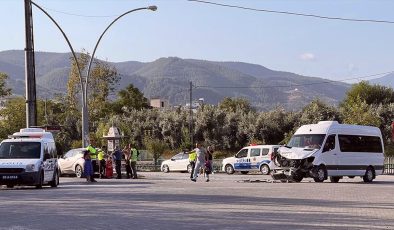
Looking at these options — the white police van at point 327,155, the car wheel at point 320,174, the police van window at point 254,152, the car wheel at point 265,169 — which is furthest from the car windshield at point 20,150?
the police van window at point 254,152

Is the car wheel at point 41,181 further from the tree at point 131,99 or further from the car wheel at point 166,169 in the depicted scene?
the tree at point 131,99

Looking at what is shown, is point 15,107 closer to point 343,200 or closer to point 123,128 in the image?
Answer: point 123,128

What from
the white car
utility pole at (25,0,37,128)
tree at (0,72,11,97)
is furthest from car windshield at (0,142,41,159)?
tree at (0,72,11,97)

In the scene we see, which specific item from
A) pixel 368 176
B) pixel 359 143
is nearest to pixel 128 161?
pixel 359 143

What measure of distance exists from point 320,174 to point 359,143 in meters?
3.19

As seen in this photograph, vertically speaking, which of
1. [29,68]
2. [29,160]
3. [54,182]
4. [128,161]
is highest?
[29,68]

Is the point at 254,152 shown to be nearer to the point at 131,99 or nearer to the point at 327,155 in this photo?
the point at 327,155

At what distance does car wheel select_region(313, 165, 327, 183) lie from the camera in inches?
1205

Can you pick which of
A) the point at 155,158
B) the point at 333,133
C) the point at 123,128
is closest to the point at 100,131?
the point at 123,128

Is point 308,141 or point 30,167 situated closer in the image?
point 30,167

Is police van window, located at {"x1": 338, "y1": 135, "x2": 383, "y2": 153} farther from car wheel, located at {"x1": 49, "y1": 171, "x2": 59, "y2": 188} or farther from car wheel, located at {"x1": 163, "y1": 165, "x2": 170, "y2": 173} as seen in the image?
car wheel, located at {"x1": 163, "y1": 165, "x2": 170, "y2": 173}

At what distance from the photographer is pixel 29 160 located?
984 inches

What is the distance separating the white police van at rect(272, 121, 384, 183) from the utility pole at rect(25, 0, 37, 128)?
10.7 metres

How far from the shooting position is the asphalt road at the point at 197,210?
525 inches
